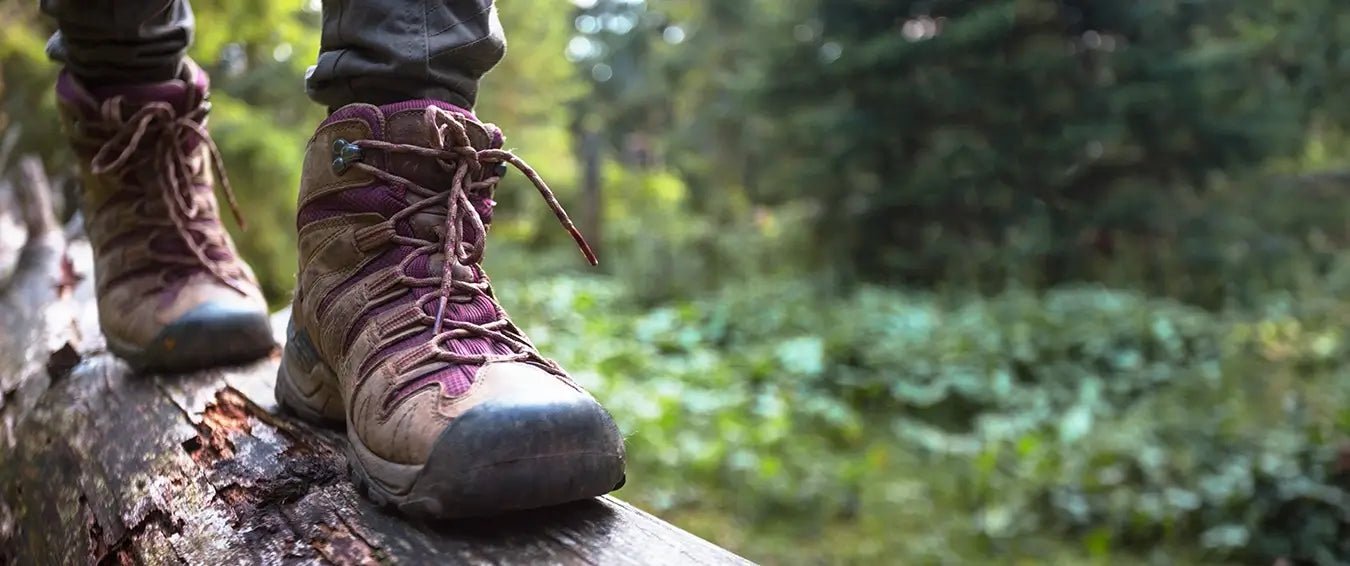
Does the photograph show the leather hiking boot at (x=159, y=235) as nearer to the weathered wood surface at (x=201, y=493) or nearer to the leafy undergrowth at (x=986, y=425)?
the weathered wood surface at (x=201, y=493)

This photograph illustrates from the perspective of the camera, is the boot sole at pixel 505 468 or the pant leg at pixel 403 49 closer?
the boot sole at pixel 505 468

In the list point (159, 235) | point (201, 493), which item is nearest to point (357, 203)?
point (201, 493)

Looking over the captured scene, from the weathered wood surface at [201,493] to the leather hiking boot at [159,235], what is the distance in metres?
0.06

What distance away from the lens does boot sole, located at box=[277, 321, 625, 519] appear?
34.0 inches

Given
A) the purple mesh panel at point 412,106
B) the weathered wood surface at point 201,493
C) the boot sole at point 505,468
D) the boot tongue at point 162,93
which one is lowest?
the weathered wood surface at point 201,493

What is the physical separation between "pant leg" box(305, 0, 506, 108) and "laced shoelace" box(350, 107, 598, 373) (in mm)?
95

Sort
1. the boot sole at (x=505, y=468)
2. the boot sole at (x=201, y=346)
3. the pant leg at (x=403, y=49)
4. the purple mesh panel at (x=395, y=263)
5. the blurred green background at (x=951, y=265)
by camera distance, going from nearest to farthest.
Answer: the boot sole at (x=505, y=468) → the purple mesh panel at (x=395, y=263) → the pant leg at (x=403, y=49) → the boot sole at (x=201, y=346) → the blurred green background at (x=951, y=265)

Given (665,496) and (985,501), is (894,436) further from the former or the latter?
(665,496)

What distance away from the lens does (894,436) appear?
3.99 metres

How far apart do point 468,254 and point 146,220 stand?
2.78 feet

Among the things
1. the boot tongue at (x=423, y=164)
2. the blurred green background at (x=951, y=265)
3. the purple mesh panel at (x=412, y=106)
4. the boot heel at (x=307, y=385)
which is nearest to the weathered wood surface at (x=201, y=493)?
the boot heel at (x=307, y=385)

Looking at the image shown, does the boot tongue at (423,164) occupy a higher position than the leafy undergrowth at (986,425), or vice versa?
the leafy undergrowth at (986,425)

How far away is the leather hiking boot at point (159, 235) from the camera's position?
4.94 ft

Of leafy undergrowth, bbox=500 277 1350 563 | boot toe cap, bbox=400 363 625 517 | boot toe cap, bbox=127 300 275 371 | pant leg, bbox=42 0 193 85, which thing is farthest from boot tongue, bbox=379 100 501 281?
leafy undergrowth, bbox=500 277 1350 563
